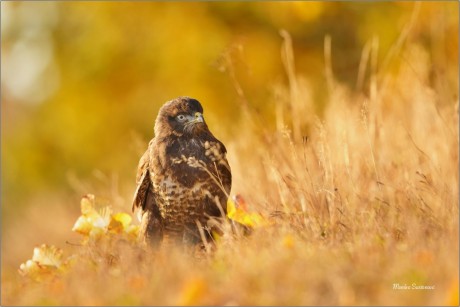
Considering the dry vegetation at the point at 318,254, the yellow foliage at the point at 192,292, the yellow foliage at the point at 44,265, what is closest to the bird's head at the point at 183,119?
the dry vegetation at the point at 318,254

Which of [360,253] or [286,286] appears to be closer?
[286,286]

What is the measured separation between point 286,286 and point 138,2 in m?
9.54

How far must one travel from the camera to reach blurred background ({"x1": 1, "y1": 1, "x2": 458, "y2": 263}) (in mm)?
11266

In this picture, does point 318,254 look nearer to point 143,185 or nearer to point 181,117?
point 181,117

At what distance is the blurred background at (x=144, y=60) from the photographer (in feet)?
37.0

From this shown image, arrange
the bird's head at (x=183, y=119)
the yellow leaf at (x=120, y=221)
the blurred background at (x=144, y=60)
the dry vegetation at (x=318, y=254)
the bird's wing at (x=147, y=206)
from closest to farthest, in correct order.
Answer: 1. the dry vegetation at (x=318, y=254)
2. the bird's head at (x=183, y=119)
3. the bird's wing at (x=147, y=206)
4. the yellow leaf at (x=120, y=221)
5. the blurred background at (x=144, y=60)

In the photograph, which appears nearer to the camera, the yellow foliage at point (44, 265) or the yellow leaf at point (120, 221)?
the yellow foliage at point (44, 265)

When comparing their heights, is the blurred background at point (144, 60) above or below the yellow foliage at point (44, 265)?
above

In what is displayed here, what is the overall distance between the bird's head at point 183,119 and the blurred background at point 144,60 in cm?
444

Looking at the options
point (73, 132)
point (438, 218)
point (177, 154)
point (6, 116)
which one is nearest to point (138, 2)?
point (73, 132)

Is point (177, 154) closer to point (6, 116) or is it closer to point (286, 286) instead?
point (286, 286)

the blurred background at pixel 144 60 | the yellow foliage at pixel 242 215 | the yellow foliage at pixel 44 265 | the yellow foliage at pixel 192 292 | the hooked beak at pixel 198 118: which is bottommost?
the yellow foliage at pixel 192 292

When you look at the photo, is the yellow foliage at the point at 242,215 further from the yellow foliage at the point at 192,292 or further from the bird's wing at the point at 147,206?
the yellow foliage at the point at 192,292

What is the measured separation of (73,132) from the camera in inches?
523
